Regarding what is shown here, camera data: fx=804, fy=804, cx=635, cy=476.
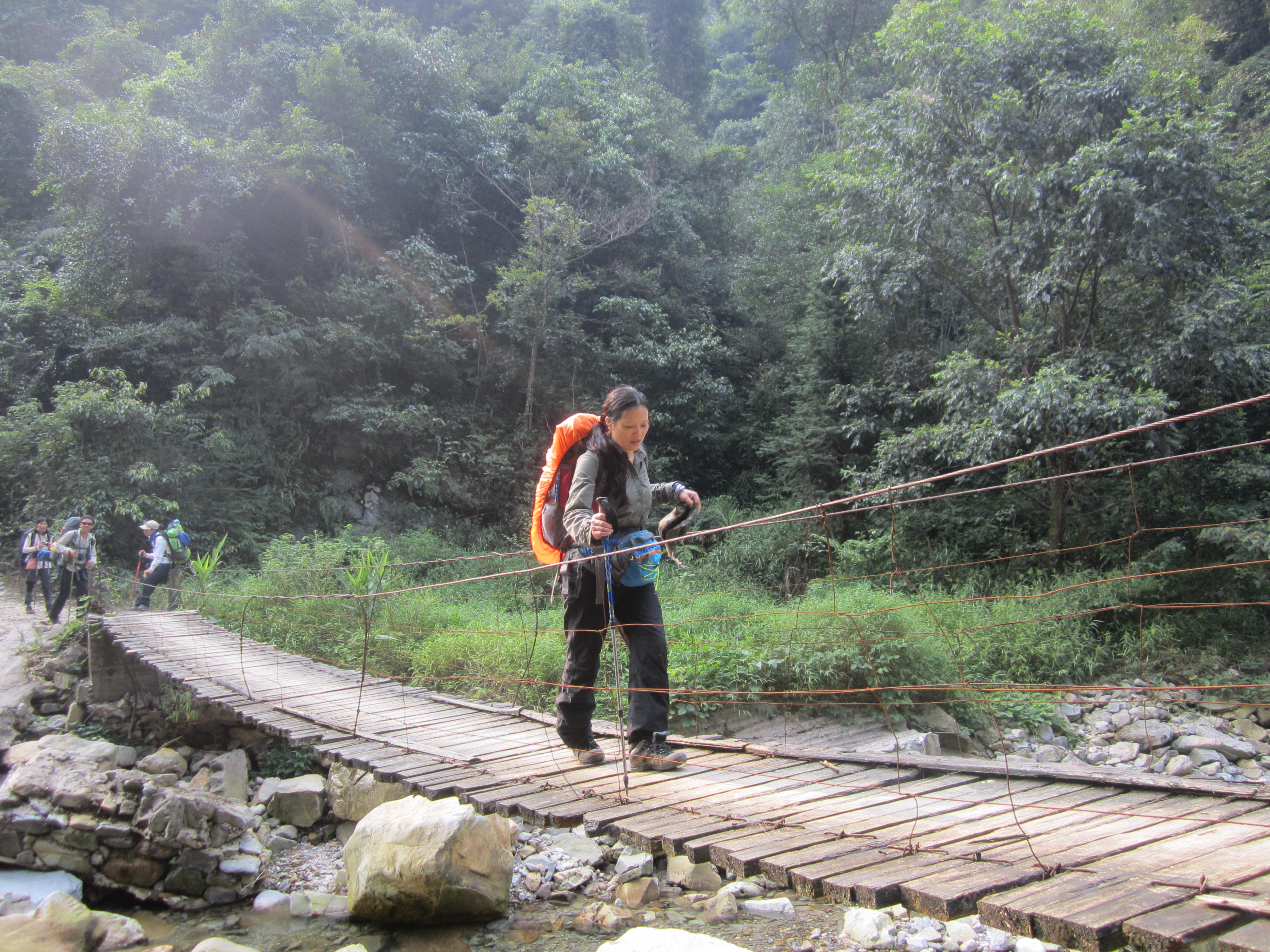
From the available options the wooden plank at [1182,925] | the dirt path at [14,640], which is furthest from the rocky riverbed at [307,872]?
the dirt path at [14,640]

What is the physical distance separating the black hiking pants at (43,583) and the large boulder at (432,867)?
6.80 m

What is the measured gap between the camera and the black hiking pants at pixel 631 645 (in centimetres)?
280

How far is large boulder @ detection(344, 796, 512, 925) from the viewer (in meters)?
2.74

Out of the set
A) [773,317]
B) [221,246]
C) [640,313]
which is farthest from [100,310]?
[773,317]

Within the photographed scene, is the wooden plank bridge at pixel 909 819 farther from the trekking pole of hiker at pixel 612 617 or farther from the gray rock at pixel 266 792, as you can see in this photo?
the gray rock at pixel 266 792

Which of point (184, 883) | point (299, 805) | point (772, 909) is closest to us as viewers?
point (772, 909)

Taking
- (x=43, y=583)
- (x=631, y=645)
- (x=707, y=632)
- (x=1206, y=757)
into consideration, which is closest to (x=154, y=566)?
(x=43, y=583)

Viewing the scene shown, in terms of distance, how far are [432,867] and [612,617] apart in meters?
1.05

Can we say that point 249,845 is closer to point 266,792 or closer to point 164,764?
point 266,792

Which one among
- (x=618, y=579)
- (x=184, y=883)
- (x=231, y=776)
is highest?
(x=618, y=579)

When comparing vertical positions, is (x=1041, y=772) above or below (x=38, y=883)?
above

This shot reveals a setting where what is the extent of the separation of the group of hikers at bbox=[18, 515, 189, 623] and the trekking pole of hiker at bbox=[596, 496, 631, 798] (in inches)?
231

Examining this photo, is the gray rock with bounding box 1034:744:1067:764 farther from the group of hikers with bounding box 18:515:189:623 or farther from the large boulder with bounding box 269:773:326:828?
the group of hikers with bounding box 18:515:189:623

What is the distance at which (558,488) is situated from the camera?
9.43 ft
